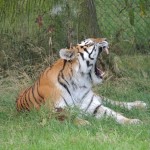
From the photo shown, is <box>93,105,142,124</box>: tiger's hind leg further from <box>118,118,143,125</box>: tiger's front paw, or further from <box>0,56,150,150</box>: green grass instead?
<box>0,56,150,150</box>: green grass

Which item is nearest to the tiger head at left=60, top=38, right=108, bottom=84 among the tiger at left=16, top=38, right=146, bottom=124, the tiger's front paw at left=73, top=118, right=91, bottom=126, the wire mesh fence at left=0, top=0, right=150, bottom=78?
the tiger at left=16, top=38, right=146, bottom=124

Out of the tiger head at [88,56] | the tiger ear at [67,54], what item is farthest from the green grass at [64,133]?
the tiger ear at [67,54]

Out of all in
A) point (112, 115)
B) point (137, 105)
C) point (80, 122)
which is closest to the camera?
point (80, 122)

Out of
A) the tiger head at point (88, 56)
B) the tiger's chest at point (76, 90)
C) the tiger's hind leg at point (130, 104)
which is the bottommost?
the tiger's hind leg at point (130, 104)

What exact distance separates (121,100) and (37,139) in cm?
240

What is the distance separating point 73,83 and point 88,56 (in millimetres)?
358

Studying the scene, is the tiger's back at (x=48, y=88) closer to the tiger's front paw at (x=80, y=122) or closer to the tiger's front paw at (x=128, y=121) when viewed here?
the tiger's front paw at (x=80, y=122)

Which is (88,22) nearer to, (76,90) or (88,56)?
(88,56)

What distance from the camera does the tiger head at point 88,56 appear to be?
6422 mm

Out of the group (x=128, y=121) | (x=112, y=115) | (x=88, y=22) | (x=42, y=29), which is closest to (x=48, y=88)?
(x=112, y=115)

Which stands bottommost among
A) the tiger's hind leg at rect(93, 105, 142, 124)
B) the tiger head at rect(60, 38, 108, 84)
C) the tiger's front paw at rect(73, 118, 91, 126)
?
the tiger's hind leg at rect(93, 105, 142, 124)

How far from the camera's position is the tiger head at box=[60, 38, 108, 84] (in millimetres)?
6422

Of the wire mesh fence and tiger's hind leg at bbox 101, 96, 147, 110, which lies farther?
the wire mesh fence

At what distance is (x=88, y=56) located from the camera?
6.48 metres
